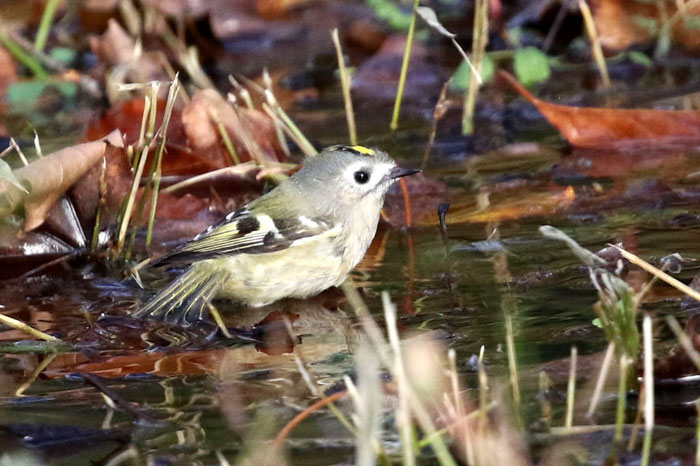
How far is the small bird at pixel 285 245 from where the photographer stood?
3645 mm

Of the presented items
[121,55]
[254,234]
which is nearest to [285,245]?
[254,234]

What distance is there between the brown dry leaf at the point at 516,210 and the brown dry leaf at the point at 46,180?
3.98 feet

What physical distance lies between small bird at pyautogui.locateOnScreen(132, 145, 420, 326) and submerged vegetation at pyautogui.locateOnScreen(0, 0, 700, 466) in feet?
0.25

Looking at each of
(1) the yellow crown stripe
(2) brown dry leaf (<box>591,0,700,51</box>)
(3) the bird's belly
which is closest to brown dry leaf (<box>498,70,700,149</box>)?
(1) the yellow crown stripe

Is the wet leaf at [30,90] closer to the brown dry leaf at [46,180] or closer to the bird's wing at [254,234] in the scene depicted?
the brown dry leaf at [46,180]

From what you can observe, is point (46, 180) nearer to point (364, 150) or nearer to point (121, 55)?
point (364, 150)

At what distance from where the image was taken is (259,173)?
440 cm

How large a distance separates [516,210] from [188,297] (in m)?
1.28

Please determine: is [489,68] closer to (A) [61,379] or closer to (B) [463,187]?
(B) [463,187]

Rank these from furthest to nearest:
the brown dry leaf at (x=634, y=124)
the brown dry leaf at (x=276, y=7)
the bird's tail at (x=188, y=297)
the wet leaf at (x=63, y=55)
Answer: the brown dry leaf at (x=276, y=7)
the wet leaf at (x=63, y=55)
the brown dry leaf at (x=634, y=124)
the bird's tail at (x=188, y=297)

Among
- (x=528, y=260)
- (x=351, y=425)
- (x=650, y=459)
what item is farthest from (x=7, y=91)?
(x=650, y=459)

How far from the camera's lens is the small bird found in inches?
143

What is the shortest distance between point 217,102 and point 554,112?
1305 millimetres

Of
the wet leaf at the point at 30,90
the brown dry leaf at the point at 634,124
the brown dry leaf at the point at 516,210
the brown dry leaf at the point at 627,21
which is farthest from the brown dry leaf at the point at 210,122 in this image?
the brown dry leaf at the point at 627,21
